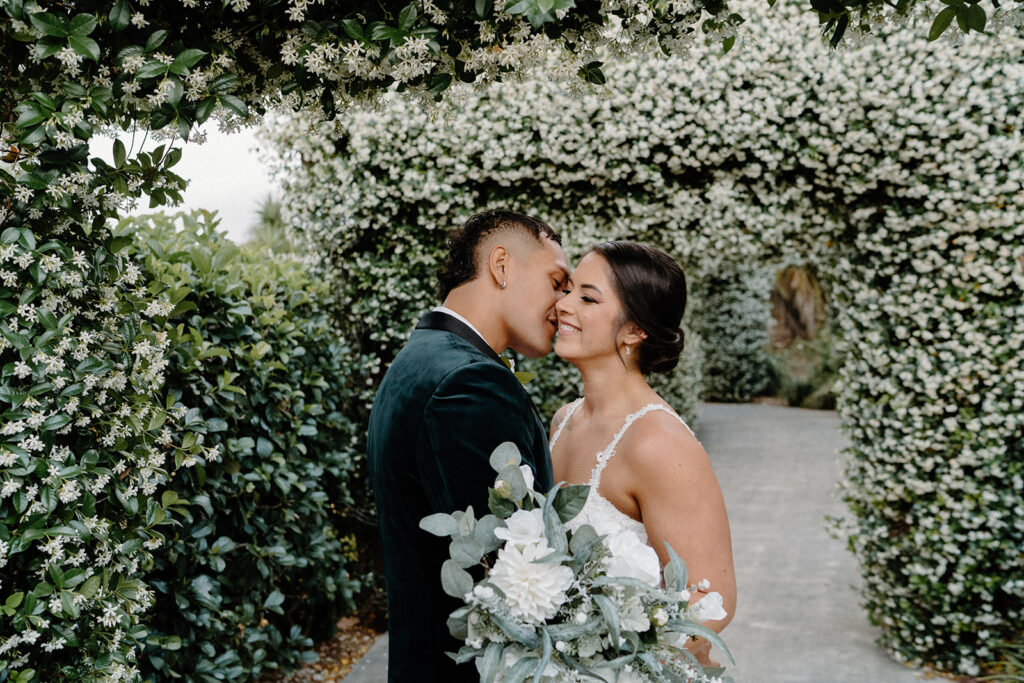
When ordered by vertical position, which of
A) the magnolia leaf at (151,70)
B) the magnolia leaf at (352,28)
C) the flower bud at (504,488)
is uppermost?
the magnolia leaf at (352,28)

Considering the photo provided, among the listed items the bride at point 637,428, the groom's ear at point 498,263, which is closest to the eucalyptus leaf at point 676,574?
the bride at point 637,428

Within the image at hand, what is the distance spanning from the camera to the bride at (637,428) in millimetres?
2264

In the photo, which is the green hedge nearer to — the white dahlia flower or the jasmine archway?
the jasmine archway

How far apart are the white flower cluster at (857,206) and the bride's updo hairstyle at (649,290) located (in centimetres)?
→ 190

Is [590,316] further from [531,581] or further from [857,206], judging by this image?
[857,206]

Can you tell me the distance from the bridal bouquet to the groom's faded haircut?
34.4 inches

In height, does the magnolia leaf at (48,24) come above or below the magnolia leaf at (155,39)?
above

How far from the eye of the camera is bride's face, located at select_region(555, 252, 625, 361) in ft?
8.33

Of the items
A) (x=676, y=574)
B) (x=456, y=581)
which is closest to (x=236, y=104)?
(x=456, y=581)

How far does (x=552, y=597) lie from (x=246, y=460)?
291 cm

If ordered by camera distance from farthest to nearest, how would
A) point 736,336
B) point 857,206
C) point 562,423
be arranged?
point 736,336
point 857,206
point 562,423

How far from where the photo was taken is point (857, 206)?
4.92 meters

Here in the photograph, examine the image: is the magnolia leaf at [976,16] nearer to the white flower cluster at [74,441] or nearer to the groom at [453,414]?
the groom at [453,414]

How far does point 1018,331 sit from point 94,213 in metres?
4.72
